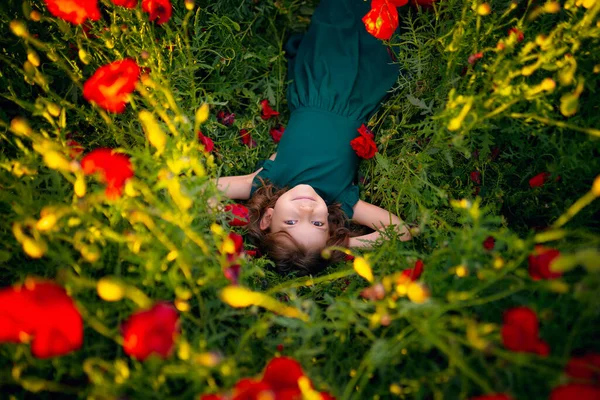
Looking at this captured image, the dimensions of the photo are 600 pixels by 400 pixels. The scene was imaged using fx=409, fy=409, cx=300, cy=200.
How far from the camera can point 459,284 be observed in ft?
3.25

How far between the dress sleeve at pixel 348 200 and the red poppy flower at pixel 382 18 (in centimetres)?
77

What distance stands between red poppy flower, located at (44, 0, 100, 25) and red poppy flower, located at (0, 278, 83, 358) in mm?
738

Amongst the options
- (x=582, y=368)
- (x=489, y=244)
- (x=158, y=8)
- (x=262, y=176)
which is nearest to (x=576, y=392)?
(x=582, y=368)

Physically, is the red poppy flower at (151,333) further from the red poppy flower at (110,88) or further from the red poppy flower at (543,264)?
the red poppy flower at (543,264)

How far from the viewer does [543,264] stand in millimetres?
825

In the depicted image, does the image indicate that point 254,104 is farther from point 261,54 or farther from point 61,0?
point 61,0

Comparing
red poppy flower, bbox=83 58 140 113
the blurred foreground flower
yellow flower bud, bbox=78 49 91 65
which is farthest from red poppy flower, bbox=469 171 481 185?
yellow flower bud, bbox=78 49 91 65

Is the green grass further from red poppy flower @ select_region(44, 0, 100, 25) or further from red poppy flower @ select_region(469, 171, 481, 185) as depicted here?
red poppy flower @ select_region(44, 0, 100, 25)

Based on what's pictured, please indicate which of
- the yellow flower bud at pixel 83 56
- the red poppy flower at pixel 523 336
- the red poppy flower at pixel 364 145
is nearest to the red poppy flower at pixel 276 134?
the red poppy flower at pixel 364 145

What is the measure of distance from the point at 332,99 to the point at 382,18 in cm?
54

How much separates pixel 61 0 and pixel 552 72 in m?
1.52

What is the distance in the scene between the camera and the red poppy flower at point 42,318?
73 cm

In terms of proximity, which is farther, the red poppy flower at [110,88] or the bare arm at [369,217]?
the bare arm at [369,217]

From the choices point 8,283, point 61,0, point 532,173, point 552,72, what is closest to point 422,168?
point 532,173
